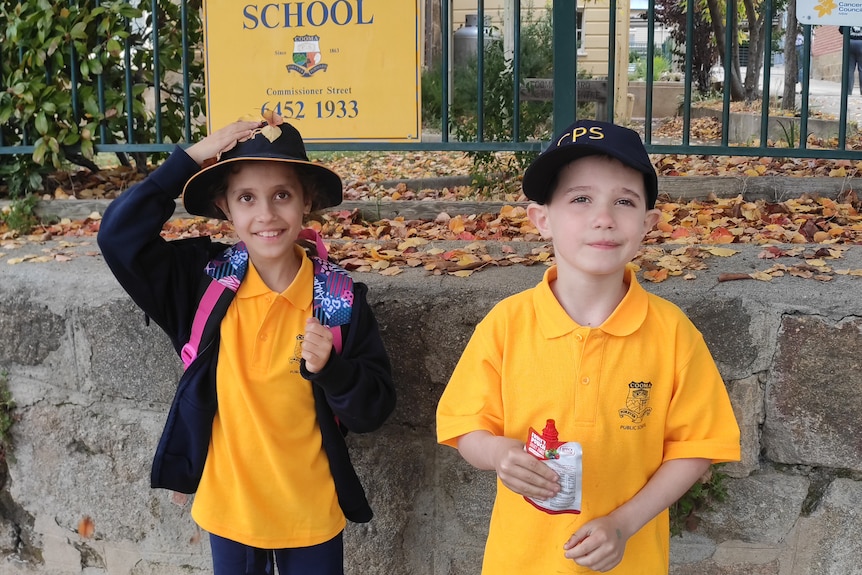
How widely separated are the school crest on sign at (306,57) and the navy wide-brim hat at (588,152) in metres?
1.77

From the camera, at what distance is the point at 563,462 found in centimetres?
164

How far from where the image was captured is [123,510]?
9.61 feet

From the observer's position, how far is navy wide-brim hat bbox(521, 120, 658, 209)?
178 centimetres

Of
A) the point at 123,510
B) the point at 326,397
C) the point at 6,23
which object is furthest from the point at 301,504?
the point at 6,23

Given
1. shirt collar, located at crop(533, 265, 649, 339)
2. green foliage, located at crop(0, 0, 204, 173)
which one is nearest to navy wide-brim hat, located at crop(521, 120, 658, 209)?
shirt collar, located at crop(533, 265, 649, 339)

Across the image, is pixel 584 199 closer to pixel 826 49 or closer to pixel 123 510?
pixel 123 510

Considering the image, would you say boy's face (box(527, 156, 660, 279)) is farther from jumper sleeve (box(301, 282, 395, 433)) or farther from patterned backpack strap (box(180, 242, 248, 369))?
patterned backpack strap (box(180, 242, 248, 369))

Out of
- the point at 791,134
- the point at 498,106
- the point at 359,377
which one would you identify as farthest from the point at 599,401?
the point at 791,134

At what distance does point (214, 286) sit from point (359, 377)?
459mm

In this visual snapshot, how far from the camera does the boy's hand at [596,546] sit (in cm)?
171

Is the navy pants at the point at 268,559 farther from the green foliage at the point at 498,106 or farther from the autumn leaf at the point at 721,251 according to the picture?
the green foliage at the point at 498,106

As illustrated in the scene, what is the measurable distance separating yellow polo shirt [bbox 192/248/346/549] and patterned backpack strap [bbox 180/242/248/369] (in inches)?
1.2

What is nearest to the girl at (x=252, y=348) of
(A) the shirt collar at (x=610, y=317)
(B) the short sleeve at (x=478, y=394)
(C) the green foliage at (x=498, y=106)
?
(B) the short sleeve at (x=478, y=394)

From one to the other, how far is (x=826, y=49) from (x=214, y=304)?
97.6 feet
